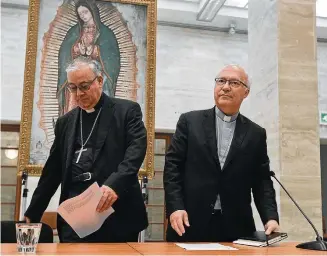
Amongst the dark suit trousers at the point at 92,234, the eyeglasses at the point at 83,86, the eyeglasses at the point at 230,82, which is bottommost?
the dark suit trousers at the point at 92,234

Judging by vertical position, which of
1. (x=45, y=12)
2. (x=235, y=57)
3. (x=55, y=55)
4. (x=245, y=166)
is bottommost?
(x=245, y=166)

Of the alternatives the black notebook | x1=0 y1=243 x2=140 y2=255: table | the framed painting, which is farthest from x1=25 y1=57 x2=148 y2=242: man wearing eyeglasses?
the framed painting

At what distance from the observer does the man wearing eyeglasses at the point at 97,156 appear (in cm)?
255

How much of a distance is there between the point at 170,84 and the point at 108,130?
562 cm

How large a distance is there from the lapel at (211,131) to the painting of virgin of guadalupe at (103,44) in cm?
207

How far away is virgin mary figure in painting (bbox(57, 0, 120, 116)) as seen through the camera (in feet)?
16.3

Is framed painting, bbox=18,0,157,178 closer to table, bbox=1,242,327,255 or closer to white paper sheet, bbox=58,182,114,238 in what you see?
white paper sheet, bbox=58,182,114,238

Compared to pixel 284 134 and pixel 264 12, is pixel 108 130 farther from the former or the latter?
pixel 264 12

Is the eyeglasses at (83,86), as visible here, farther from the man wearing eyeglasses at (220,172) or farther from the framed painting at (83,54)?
the framed painting at (83,54)

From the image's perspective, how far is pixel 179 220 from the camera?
2338mm

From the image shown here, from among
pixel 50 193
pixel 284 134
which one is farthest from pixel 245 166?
pixel 284 134

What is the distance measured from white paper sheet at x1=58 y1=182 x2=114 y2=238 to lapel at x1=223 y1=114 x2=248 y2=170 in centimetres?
83

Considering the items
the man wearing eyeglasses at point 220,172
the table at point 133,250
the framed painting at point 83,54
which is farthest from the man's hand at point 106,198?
the framed painting at point 83,54

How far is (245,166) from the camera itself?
272cm
